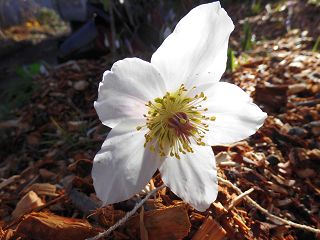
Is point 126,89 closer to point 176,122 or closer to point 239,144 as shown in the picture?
point 176,122

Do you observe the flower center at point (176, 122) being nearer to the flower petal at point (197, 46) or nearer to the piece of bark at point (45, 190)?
the flower petal at point (197, 46)

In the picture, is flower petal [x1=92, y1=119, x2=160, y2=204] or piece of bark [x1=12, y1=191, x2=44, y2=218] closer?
flower petal [x1=92, y1=119, x2=160, y2=204]

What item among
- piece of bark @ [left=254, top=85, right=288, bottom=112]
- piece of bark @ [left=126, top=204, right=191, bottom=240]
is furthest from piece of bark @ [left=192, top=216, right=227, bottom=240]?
piece of bark @ [left=254, top=85, right=288, bottom=112]

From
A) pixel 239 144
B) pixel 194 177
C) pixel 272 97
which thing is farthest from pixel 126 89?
pixel 272 97

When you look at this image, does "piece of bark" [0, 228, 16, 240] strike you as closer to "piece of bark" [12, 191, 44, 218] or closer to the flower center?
"piece of bark" [12, 191, 44, 218]

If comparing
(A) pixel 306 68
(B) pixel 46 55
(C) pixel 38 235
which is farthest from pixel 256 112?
(B) pixel 46 55

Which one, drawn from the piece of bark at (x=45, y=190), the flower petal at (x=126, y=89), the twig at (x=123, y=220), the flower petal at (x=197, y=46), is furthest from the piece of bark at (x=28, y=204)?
the flower petal at (x=197, y=46)
